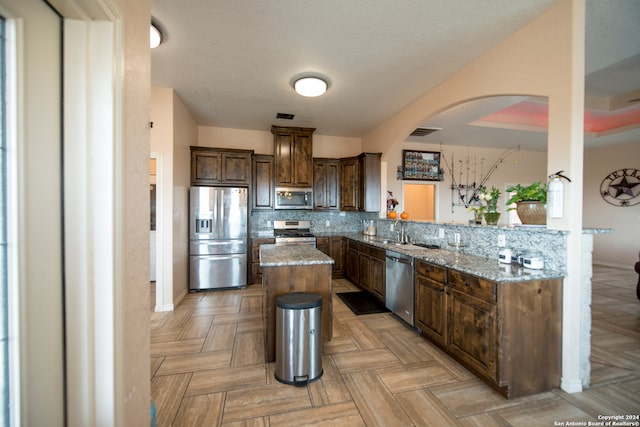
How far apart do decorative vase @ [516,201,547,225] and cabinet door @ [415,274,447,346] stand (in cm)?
91

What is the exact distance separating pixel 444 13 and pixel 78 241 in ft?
9.01

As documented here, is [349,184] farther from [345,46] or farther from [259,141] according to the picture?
[345,46]

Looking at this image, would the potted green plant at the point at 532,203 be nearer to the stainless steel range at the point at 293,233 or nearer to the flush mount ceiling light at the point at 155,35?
the stainless steel range at the point at 293,233

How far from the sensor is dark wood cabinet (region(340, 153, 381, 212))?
15.9 feet

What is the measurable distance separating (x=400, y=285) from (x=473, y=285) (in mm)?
1097

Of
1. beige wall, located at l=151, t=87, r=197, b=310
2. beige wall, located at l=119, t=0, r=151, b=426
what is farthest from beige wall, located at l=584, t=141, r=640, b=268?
beige wall, located at l=151, t=87, r=197, b=310

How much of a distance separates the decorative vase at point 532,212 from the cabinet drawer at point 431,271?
81 cm

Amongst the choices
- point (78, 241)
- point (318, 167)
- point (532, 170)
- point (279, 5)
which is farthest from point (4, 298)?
point (532, 170)

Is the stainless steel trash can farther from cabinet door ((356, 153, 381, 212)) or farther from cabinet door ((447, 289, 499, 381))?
cabinet door ((356, 153, 381, 212))

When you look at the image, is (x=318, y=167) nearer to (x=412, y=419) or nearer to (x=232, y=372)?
(x=232, y=372)

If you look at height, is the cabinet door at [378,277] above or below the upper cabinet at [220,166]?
below

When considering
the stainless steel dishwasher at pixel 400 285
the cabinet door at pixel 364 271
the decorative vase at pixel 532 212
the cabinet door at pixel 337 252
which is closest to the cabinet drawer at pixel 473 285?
the stainless steel dishwasher at pixel 400 285

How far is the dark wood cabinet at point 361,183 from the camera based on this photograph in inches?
190

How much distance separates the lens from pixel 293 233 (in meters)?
5.00
